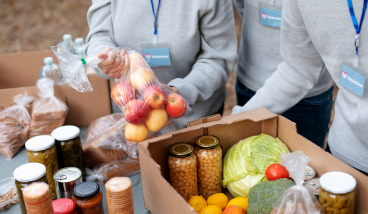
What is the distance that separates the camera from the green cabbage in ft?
3.20

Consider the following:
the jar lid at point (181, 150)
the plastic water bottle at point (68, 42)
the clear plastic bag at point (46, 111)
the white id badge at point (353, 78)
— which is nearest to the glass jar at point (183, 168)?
the jar lid at point (181, 150)

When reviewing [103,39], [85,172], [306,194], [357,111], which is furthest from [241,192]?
[103,39]

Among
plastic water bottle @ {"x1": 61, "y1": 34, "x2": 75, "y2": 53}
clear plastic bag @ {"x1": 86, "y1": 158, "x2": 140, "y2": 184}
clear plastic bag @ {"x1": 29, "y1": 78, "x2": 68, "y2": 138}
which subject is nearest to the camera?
clear plastic bag @ {"x1": 86, "y1": 158, "x2": 140, "y2": 184}

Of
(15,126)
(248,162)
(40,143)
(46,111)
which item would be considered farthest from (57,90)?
(248,162)

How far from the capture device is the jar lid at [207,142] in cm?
97

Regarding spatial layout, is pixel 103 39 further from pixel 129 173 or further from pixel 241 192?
pixel 241 192

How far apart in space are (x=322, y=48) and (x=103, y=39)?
78 cm

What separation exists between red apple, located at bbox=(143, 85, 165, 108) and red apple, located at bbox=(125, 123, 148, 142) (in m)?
0.07

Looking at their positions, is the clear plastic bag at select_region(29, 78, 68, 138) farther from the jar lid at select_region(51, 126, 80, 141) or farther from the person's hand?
the person's hand

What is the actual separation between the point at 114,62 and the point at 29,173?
1.35ft

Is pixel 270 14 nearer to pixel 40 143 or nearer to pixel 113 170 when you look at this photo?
pixel 113 170

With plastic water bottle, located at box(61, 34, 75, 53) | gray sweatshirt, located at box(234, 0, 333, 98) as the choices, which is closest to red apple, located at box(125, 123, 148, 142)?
gray sweatshirt, located at box(234, 0, 333, 98)

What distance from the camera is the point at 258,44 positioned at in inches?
59.2

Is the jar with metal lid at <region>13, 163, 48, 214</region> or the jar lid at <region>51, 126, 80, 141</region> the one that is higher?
the jar with metal lid at <region>13, 163, 48, 214</region>
